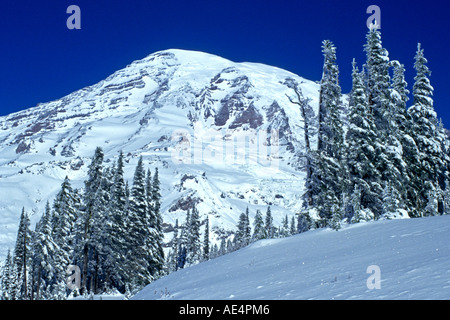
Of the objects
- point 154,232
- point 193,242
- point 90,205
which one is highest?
point 90,205

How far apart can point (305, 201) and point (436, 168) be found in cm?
1259

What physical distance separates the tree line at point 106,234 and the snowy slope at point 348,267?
1980 centimetres

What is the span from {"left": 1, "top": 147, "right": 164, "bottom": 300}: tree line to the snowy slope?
1980 cm

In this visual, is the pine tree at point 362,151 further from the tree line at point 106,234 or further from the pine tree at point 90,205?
the pine tree at point 90,205

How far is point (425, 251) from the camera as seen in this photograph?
356 inches

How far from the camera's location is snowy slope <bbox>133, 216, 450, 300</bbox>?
7020 mm

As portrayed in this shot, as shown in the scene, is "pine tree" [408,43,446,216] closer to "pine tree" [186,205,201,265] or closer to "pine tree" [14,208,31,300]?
"pine tree" [186,205,201,265]

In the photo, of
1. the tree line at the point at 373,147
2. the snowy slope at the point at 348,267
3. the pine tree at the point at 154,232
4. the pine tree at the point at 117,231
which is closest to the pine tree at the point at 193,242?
the pine tree at the point at 154,232

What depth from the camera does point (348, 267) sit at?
934 cm

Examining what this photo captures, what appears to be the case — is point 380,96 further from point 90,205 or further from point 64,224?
point 64,224

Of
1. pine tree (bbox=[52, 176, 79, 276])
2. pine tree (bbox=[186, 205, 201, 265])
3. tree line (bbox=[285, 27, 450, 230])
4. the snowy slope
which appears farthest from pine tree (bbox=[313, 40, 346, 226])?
pine tree (bbox=[186, 205, 201, 265])

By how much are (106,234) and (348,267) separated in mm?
29512

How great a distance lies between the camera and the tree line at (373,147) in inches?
942

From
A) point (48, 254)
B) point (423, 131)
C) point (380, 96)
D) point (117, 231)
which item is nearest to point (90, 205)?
point (117, 231)
